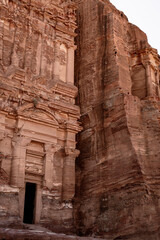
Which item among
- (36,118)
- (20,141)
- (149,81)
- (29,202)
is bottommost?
(29,202)

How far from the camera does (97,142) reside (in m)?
17.1

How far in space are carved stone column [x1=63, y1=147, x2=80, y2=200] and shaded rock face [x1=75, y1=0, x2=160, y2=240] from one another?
43.2 inches

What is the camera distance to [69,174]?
15727 millimetres

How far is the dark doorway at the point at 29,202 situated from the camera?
1502 centimetres

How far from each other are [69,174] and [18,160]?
2.52m

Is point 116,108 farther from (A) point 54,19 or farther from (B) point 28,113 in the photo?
(A) point 54,19

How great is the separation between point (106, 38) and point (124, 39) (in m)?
1.24

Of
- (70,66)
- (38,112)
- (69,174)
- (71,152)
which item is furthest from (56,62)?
(69,174)

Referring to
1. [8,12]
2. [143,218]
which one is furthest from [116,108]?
[8,12]

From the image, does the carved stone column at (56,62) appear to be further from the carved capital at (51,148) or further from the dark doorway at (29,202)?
the dark doorway at (29,202)

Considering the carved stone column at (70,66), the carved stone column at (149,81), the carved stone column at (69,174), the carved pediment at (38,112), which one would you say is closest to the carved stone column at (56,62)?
the carved stone column at (70,66)

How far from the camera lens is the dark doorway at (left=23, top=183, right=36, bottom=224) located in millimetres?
15016

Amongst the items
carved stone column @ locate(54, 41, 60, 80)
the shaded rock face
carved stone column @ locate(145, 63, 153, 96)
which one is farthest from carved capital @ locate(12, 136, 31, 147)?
carved stone column @ locate(145, 63, 153, 96)

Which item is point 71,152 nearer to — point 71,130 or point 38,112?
point 71,130
